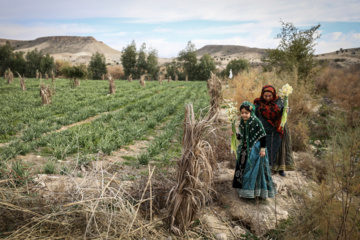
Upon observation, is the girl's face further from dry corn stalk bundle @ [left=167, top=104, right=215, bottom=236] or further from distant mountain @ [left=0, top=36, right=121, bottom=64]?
distant mountain @ [left=0, top=36, right=121, bottom=64]

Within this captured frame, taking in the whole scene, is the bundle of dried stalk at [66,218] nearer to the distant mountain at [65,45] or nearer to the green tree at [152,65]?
the green tree at [152,65]

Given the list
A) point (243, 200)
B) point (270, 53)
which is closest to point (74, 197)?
point (243, 200)

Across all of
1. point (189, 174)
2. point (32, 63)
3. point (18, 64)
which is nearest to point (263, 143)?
point (189, 174)

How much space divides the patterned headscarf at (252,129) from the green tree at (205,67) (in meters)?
46.3

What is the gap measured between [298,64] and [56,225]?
11.8 m

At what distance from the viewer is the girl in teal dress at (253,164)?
3340 millimetres

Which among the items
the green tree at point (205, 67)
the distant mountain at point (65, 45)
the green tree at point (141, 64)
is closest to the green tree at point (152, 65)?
the green tree at point (141, 64)

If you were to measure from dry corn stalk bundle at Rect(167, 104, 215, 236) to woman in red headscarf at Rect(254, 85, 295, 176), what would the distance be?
230cm

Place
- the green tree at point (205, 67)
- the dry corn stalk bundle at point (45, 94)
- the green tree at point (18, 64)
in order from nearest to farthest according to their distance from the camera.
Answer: the dry corn stalk bundle at point (45, 94)
the green tree at point (18, 64)
the green tree at point (205, 67)

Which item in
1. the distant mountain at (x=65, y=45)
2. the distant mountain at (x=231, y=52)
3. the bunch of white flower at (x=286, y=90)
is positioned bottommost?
the bunch of white flower at (x=286, y=90)

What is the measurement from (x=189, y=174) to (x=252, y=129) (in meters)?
1.60

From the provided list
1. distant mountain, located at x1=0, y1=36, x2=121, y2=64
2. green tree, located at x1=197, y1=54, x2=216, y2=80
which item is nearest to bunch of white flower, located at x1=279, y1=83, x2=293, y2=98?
green tree, located at x1=197, y1=54, x2=216, y2=80

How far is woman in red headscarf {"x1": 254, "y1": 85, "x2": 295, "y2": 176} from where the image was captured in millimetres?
4219

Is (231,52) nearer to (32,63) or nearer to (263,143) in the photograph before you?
(32,63)
